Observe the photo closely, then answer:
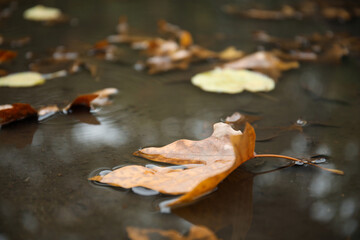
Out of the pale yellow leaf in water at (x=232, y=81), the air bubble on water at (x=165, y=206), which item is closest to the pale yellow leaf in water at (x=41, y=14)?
the pale yellow leaf in water at (x=232, y=81)

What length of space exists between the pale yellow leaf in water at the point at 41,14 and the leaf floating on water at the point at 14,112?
60.6 inches

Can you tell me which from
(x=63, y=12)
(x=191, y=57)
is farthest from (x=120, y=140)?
(x=63, y=12)

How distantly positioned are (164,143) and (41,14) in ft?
6.48

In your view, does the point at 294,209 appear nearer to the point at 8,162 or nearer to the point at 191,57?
the point at 8,162

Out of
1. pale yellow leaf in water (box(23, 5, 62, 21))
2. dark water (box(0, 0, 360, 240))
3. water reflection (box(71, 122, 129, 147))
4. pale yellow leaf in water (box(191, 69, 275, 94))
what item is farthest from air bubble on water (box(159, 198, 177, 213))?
pale yellow leaf in water (box(23, 5, 62, 21))

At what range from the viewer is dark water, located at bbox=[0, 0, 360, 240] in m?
0.66

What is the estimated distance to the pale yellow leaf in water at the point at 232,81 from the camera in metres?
1.32

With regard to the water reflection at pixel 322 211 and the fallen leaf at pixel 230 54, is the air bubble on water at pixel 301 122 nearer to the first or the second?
the water reflection at pixel 322 211

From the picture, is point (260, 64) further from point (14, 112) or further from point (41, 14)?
point (41, 14)

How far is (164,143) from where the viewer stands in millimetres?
952

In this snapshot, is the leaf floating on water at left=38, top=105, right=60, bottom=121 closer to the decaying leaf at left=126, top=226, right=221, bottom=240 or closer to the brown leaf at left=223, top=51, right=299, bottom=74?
the decaying leaf at left=126, top=226, right=221, bottom=240

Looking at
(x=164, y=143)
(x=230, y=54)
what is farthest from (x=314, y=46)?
A: (x=164, y=143)

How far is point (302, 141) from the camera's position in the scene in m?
0.96

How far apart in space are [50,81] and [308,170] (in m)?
1.07
